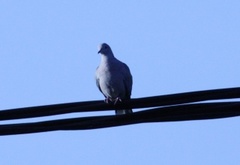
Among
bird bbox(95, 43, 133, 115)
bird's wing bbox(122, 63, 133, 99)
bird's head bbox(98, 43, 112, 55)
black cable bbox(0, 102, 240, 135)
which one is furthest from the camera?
Answer: bird's head bbox(98, 43, 112, 55)

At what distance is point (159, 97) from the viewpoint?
605 centimetres

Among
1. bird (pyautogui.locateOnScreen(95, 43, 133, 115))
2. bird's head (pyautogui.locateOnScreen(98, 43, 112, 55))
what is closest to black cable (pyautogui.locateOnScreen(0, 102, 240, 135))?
bird (pyautogui.locateOnScreen(95, 43, 133, 115))

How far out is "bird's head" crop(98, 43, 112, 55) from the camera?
10516mm

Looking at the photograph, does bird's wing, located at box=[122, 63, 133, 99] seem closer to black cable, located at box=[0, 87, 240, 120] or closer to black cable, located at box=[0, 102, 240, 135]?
black cable, located at box=[0, 87, 240, 120]

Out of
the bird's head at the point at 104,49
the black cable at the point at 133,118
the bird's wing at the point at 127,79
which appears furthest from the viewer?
the bird's head at the point at 104,49

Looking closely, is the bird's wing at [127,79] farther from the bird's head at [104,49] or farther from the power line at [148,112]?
the power line at [148,112]

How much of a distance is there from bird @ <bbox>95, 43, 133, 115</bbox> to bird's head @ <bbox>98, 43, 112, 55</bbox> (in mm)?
158

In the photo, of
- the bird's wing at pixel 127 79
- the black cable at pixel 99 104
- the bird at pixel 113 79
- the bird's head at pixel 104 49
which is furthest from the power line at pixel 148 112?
the bird's head at pixel 104 49

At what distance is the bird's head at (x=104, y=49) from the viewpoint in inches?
414

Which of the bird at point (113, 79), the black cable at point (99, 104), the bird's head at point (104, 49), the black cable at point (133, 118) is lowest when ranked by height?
the black cable at point (133, 118)

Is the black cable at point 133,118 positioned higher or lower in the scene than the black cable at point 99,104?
lower

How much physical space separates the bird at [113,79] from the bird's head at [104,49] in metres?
0.16

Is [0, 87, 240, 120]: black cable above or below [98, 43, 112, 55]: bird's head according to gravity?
below

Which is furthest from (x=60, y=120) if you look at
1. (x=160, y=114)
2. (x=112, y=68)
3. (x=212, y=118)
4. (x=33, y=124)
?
(x=112, y=68)
